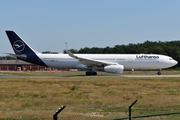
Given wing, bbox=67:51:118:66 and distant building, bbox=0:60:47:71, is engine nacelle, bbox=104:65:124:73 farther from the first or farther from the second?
distant building, bbox=0:60:47:71

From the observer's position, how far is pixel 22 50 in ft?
176

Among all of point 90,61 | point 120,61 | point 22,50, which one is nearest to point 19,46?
point 22,50

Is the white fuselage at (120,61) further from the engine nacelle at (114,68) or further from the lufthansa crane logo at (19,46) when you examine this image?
the engine nacelle at (114,68)

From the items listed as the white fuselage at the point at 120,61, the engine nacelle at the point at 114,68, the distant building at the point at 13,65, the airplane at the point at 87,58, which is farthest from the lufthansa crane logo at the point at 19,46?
the distant building at the point at 13,65

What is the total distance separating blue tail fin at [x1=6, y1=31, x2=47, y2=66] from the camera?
53250 millimetres

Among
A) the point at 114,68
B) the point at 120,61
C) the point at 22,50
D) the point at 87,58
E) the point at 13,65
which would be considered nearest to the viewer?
the point at 114,68

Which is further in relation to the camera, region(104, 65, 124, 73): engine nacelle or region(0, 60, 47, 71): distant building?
region(0, 60, 47, 71): distant building

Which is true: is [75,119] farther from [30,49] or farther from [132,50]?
[132,50]

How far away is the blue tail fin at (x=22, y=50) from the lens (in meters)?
53.2

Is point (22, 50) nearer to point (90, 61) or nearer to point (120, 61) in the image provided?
point (90, 61)

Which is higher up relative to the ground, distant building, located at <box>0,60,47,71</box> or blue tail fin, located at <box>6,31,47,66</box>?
blue tail fin, located at <box>6,31,47,66</box>

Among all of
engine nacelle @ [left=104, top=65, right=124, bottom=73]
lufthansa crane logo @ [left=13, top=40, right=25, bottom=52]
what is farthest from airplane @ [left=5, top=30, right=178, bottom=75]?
engine nacelle @ [left=104, top=65, right=124, bottom=73]

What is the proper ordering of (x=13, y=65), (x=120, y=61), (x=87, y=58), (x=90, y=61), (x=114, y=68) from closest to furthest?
(x=114, y=68) → (x=90, y=61) → (x=87, y=58) → (x=120, y=61) → (x=13, y=65)

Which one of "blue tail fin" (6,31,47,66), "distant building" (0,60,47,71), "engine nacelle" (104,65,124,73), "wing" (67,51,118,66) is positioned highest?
"blue tail fin" (6,31,47,66)
